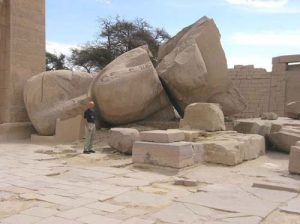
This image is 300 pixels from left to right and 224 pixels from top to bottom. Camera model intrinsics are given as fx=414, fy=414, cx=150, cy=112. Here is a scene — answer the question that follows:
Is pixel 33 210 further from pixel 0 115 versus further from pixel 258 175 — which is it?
pixel 0 115

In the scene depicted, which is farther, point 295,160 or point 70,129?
point 70,129

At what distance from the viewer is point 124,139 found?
8633 mm

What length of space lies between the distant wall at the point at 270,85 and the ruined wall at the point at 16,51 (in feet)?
29.4

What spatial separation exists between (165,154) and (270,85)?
1196 cm

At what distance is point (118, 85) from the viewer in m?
10.1

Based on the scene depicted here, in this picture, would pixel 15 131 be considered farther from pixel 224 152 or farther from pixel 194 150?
Answer: pixel 224 152

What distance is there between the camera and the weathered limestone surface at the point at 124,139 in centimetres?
859

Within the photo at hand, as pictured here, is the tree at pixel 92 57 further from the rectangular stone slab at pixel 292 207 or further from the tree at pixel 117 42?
the rectangular stone slab at pixel 292 207

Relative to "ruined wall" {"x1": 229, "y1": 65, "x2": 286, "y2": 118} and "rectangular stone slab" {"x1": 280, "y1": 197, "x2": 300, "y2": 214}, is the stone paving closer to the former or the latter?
"rectangular stone slab" {"x1": 280, "y1": 197, "x2": 300, "y2": 214}

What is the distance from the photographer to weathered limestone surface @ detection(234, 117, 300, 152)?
8852mm

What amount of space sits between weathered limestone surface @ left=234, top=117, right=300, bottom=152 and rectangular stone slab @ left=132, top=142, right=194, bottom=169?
2.65 m

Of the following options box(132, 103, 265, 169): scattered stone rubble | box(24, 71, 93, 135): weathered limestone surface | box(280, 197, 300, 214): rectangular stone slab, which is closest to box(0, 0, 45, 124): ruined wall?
box(24, 71, 93, 135): weathered limestone surface

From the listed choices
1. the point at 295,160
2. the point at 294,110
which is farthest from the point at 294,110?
the point at 295,160

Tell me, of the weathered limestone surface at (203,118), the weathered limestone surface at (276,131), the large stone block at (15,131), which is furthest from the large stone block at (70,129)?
the weathered limestone surface at (276,131)
